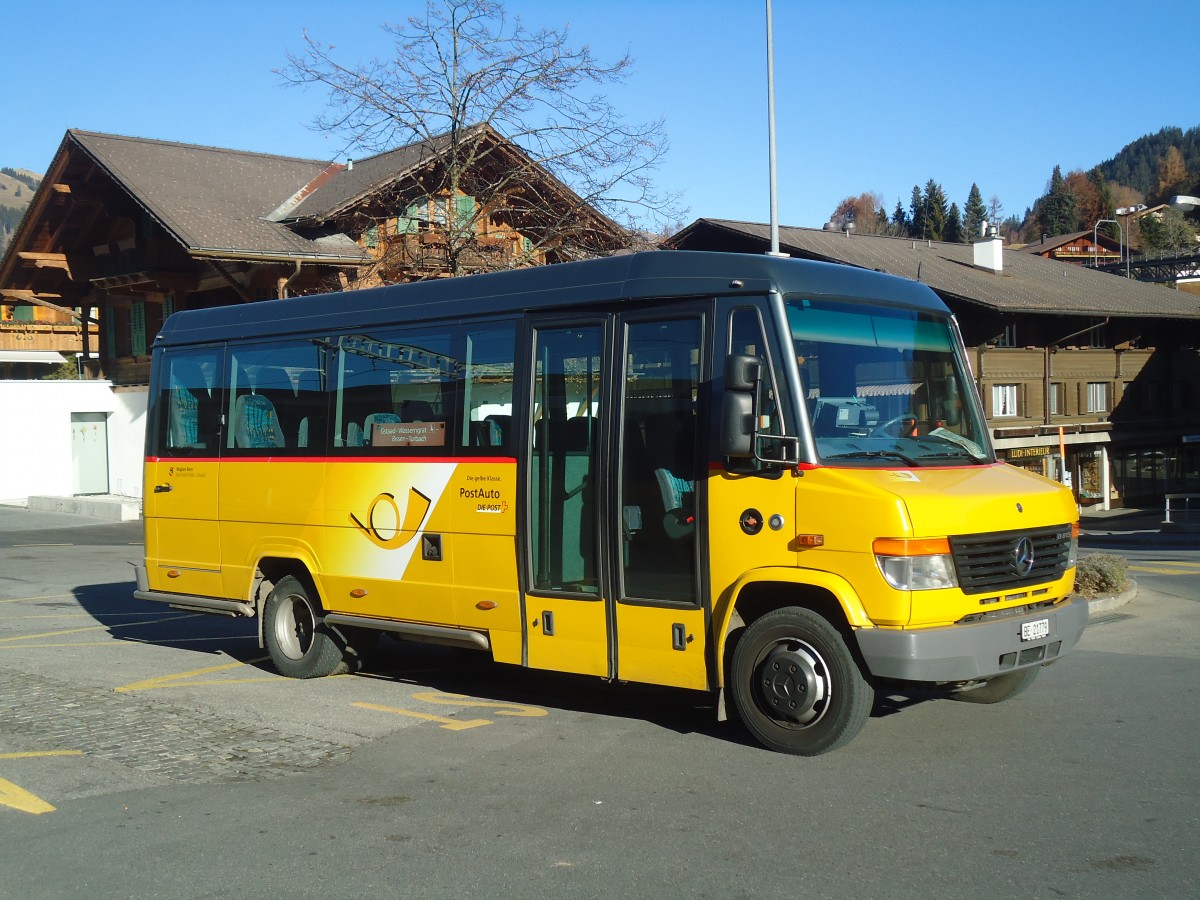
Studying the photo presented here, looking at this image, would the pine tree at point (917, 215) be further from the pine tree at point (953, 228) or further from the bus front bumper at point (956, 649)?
the bus front bumper at point (956, 649)

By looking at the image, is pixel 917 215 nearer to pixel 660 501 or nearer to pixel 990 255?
pixel 990 255

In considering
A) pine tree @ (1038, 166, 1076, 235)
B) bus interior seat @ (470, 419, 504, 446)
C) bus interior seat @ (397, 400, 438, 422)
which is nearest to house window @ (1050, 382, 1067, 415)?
bus interior seat @ (397, 400, 438, 422)

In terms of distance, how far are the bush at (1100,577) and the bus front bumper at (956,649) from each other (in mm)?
7608

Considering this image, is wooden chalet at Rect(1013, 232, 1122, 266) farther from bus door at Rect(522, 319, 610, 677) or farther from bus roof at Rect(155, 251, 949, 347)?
bus door at Rect(522, 319, 610, 677)

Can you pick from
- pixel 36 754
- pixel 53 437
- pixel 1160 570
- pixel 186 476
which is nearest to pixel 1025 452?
pixel 1160 570

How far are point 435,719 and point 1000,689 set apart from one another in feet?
13.0

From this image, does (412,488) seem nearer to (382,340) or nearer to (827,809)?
(382,340)

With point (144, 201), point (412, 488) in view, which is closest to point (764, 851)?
point (412, 488)

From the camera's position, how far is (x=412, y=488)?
9453mm

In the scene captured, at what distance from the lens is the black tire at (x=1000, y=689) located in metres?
8.55

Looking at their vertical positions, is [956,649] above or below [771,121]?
below

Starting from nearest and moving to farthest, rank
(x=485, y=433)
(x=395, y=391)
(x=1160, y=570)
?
1. (x=485, y=433)
2. (x=395, y=391)
3. (x=1160, y=570)

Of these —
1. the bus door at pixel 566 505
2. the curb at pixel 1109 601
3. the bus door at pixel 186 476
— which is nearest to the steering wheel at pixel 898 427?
the bus door at pixel 566 505

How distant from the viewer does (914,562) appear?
683 centimetres
